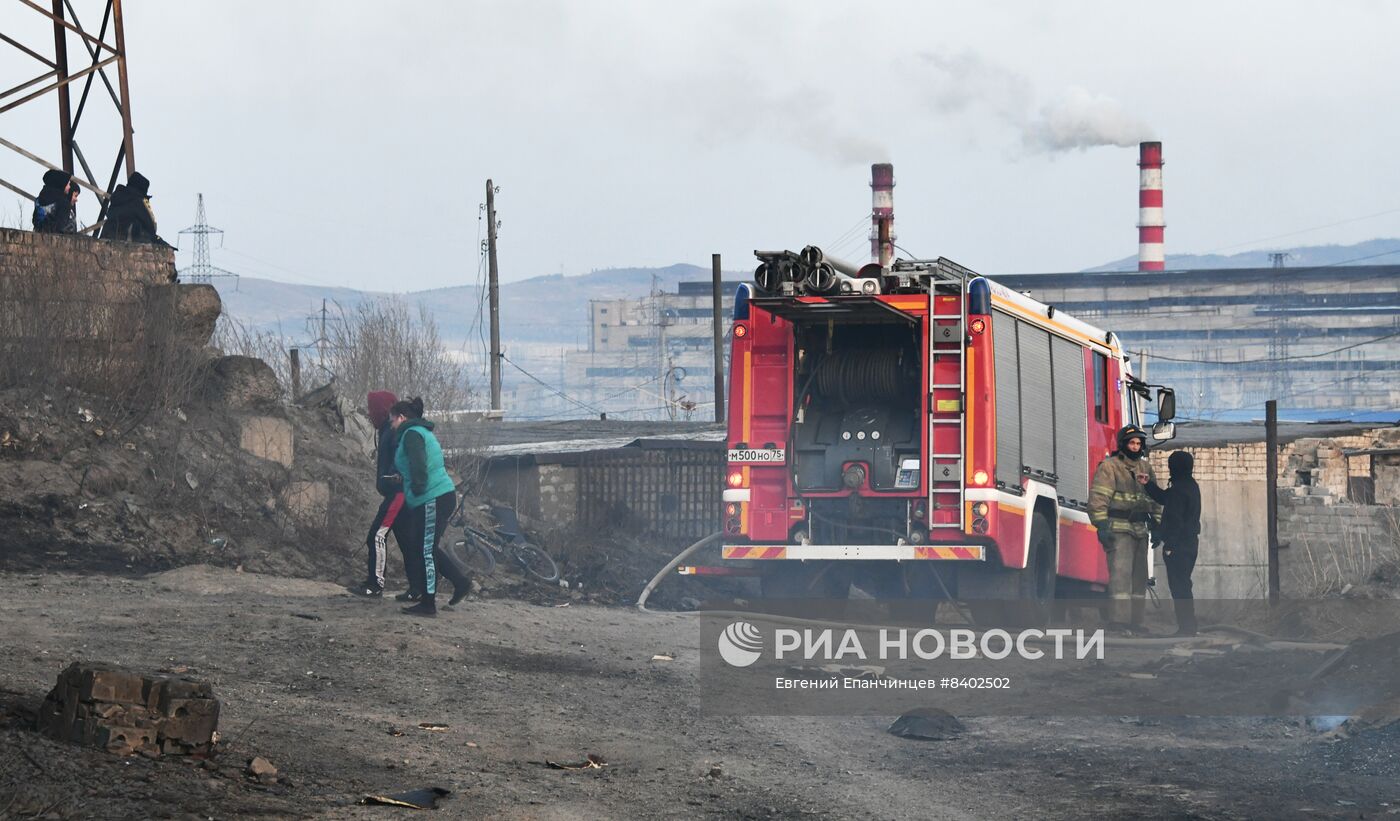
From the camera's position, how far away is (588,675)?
10.3m

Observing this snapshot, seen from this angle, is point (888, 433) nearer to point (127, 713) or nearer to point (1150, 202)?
point (127, 713)

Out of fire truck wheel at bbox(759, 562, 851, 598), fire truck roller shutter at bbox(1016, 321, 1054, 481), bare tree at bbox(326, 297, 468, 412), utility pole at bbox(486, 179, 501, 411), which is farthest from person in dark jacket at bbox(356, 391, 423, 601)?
utility pole at bbox(486, 179, 501, 411)

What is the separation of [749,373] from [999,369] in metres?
2.08

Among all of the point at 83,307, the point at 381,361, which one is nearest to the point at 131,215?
the point at 83,307

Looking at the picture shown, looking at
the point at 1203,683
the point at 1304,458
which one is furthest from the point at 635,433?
the point at 1203,683

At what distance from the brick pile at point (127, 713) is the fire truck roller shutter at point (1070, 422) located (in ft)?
31.6

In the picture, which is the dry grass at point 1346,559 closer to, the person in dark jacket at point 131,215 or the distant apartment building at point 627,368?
the person in dark jacket at point 131,215

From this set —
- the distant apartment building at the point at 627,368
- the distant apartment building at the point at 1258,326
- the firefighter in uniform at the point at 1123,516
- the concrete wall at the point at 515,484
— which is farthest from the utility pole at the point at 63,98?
the distant apartment building at the point at 627,368

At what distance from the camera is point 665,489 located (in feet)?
78.4

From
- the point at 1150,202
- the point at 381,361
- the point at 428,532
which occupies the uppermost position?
the point at 1150,202

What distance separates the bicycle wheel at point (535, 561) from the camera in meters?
17.8

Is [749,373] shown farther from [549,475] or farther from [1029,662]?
[549,475]

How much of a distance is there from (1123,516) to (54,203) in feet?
38.8

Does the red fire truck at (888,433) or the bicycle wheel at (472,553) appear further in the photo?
the bicycle wheel at (472,553)
